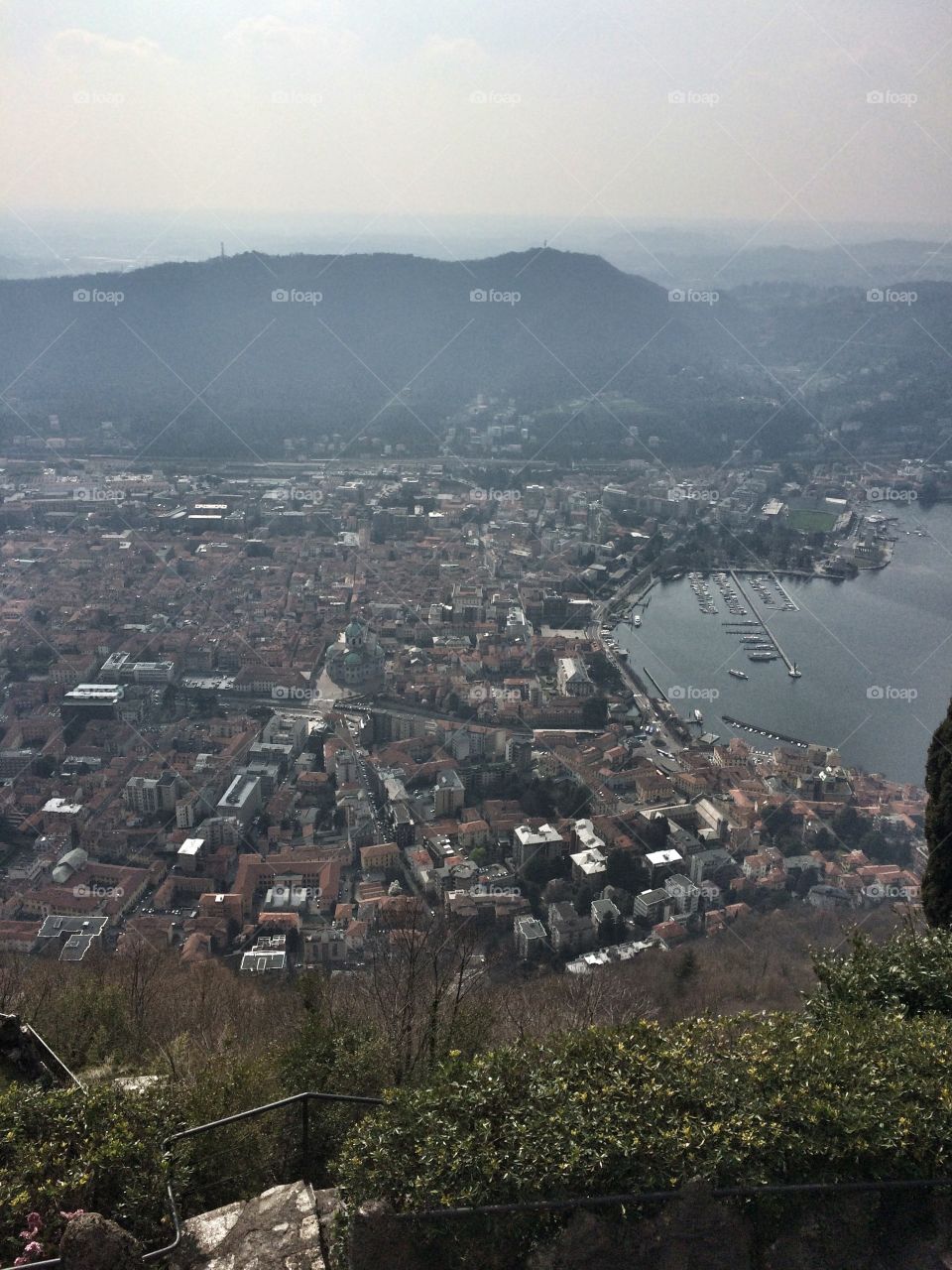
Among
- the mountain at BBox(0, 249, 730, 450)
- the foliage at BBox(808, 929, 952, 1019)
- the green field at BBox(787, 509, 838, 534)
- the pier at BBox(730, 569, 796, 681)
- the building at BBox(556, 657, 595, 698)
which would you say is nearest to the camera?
the foliage at BBox(808, 929, 952, 1019)

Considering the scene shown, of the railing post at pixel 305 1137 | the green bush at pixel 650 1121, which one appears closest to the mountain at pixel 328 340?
the railing post at pixel 305 1137

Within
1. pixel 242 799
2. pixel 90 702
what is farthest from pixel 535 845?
pixel 90 702

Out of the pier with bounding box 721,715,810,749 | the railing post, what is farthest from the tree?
the pier with bounding box 721,715,810,749

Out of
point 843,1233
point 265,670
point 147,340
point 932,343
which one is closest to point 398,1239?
point 843,1233

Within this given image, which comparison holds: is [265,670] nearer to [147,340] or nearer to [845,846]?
[845,846]

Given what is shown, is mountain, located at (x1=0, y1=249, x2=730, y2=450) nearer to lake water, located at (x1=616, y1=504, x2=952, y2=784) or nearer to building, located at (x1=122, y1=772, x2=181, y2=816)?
lake water, located at (x1=616, y1=504, x2=952, y2=784)

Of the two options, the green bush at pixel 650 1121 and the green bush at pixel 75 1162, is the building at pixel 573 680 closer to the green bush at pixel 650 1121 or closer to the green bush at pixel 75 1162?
the green bush at pixel 650 1121

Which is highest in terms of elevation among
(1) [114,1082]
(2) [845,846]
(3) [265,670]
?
(1) [114,1082]
